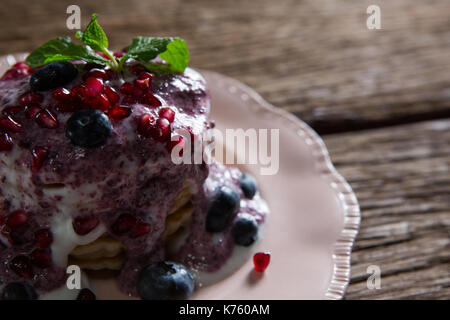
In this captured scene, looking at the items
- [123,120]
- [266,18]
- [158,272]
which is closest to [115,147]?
[123,120]

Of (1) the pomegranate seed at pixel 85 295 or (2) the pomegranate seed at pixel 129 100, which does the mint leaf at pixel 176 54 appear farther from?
(1) the pomegranate seed at pixel 85 295

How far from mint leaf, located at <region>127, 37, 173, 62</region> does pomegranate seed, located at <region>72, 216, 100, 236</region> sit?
2.37 feet

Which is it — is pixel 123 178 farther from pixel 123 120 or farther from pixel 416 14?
pixel 416 14

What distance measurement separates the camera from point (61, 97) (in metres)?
2.14

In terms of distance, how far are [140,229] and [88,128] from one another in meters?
0.49

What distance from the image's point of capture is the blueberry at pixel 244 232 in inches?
99.0

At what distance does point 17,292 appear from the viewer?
216cm

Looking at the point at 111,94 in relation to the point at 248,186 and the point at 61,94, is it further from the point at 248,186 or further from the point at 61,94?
the point at 248,186

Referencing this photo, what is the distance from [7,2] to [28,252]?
118 inches

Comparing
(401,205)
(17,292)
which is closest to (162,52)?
(17,292)

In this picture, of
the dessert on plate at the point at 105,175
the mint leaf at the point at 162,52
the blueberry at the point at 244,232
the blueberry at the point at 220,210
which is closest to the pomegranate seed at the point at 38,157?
the dessert on plate at the point at 105,175

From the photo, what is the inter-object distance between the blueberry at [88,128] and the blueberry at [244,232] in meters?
Answer: 0.80

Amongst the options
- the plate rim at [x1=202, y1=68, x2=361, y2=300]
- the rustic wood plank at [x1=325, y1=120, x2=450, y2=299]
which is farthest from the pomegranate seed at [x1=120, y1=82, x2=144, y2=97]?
the rustic wood plank at [x1=325, y1=120, x2=450, y2=299]

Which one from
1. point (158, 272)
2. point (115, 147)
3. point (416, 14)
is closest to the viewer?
point (115, 147)
